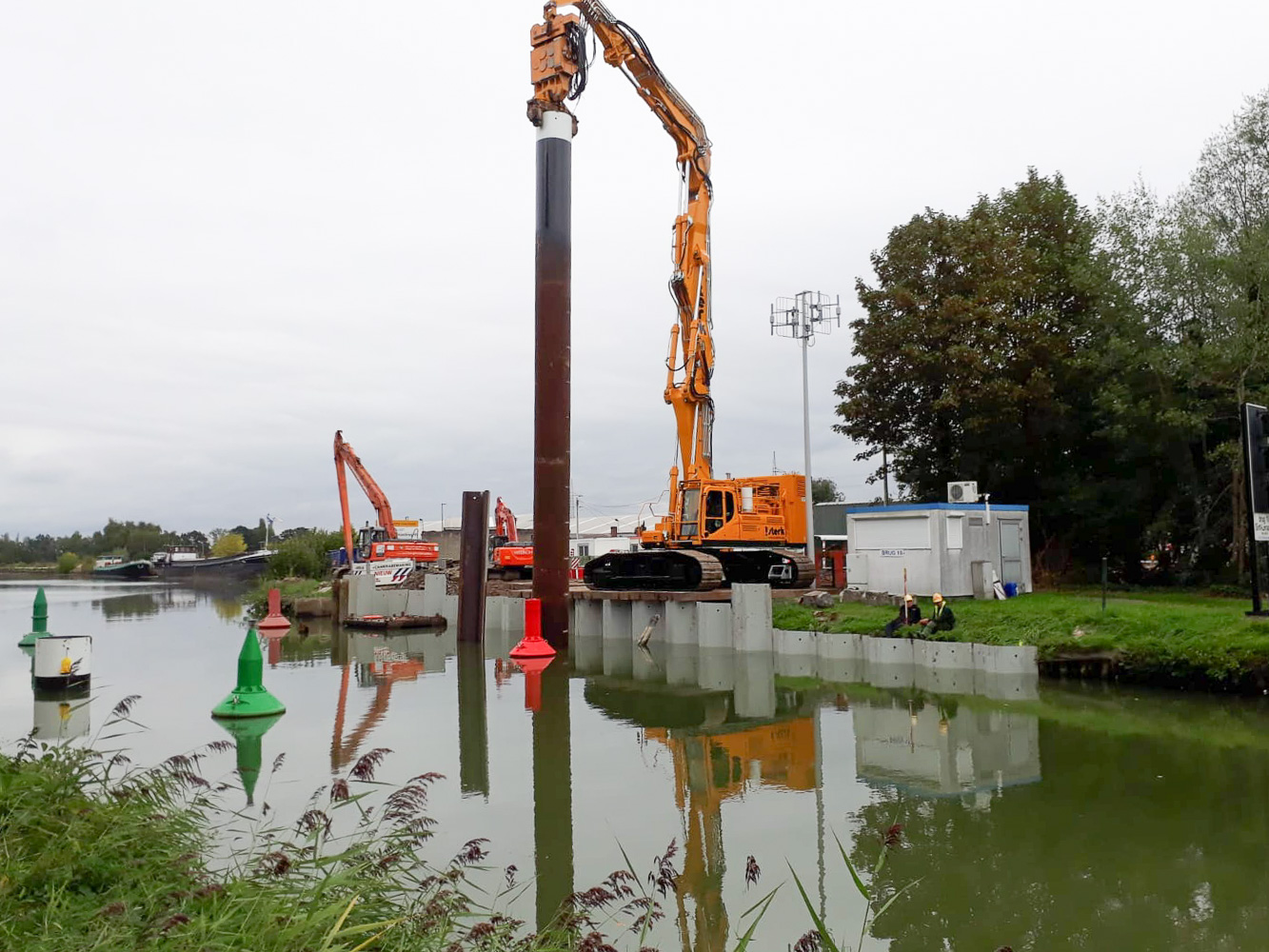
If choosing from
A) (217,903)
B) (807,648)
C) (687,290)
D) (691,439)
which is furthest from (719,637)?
(217,903)

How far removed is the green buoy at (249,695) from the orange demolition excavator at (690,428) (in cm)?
1014

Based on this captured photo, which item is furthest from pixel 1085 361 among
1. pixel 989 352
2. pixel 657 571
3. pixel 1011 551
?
pixel 657 571

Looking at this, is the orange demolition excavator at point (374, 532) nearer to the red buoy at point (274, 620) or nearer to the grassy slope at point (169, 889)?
the red buoy at point (274, 620)

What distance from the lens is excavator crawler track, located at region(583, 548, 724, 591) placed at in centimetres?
2072

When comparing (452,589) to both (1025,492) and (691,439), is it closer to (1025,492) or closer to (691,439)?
(691,439)

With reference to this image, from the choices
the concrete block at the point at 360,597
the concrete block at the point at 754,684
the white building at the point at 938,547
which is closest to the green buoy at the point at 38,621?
the concrete block at the point at 360,597

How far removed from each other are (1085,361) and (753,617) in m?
12.2

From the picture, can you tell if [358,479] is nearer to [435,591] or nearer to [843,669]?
[435,591]

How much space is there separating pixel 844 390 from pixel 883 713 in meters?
17.5

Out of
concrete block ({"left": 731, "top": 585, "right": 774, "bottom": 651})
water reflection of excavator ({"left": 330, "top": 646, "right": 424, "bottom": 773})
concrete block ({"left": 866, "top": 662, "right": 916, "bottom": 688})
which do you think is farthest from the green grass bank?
concrete block ({"left": 731, "top": 585, "right": 774, "bottom": 651})

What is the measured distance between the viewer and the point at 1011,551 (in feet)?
69.7

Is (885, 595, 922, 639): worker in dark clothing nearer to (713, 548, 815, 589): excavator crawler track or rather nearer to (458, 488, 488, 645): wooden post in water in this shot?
(713, 548, 815, 589): excavator crawler track

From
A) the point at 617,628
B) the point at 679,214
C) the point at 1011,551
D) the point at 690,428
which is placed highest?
the point at 679,214

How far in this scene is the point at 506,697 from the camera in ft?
49.9
